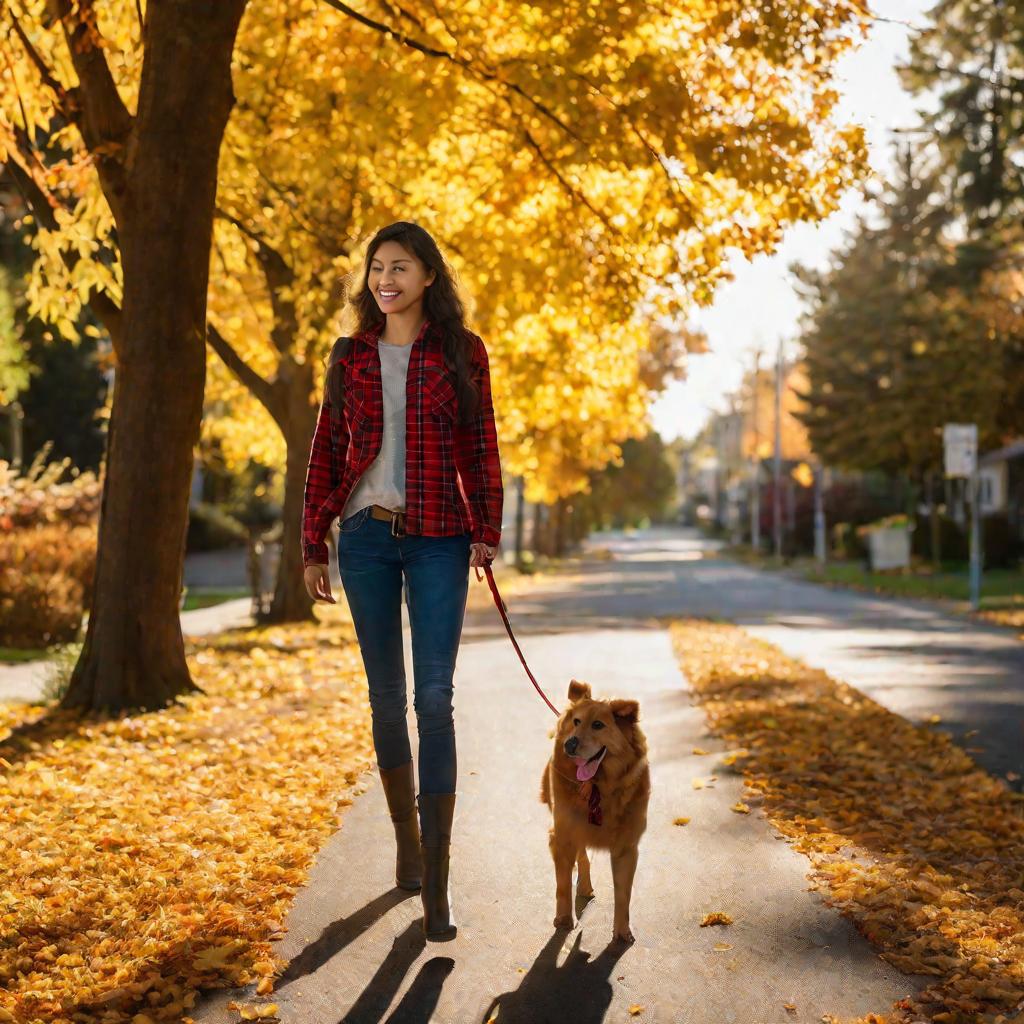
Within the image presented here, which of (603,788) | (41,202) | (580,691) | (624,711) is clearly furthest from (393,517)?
(41,202)

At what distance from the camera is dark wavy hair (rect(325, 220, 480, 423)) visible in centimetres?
478

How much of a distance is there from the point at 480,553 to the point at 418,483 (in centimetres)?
32

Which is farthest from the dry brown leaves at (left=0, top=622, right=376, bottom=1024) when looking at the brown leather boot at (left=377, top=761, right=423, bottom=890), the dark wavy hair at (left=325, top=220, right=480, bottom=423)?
the dark wavy hair at (left=325, top=220, right=480, bottom=423)

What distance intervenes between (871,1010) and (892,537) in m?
38.2

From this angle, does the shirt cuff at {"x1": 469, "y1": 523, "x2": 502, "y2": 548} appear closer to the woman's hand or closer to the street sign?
the woman's hand

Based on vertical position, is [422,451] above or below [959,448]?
below

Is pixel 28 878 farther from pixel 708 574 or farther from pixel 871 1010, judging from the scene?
pixel 708 574

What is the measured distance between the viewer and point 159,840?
6.16 metres

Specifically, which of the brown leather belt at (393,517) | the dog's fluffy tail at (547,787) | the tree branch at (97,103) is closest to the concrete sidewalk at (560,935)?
the dog's fluffy tail at (547,787)

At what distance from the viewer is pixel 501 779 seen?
310 inches

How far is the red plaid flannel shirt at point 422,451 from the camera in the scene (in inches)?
184

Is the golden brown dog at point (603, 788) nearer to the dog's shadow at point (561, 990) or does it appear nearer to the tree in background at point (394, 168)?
the dog's shadow at point (561, 990)

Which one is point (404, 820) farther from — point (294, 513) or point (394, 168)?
point (294, 513)

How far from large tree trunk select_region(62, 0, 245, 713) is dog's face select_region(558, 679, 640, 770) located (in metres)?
5.90
